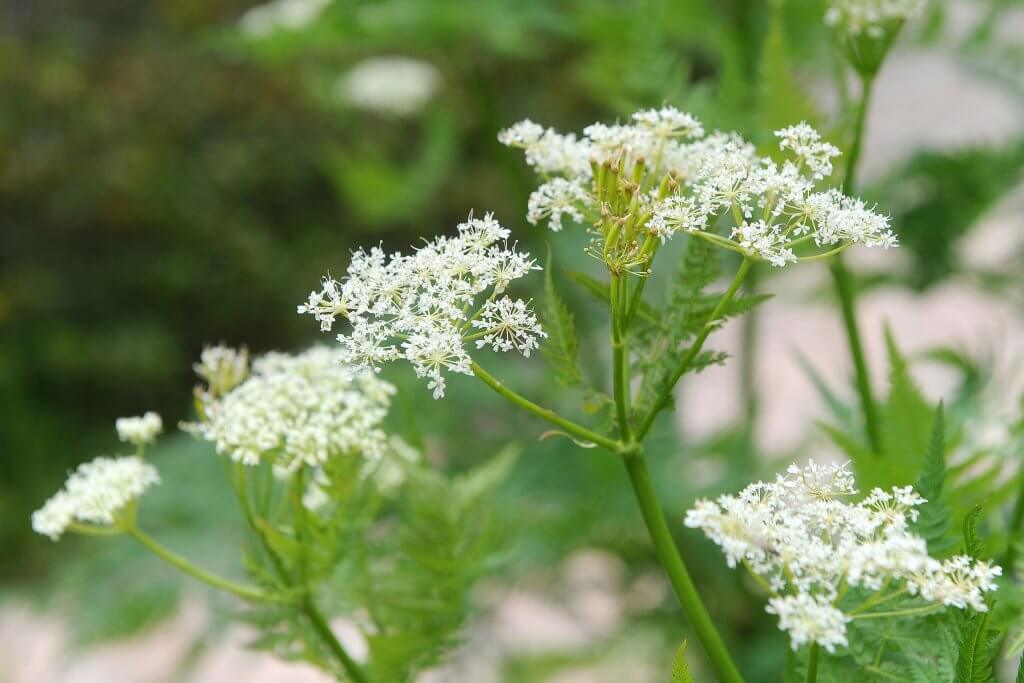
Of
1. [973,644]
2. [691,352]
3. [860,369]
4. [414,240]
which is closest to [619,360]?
[691,352]

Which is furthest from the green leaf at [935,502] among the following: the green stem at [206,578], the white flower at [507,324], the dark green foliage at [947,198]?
the dark green foliage at [947,198]

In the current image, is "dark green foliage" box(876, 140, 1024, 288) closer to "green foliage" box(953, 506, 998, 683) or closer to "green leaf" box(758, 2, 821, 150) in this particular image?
"green leaf" box(758, 2, 821, 150)

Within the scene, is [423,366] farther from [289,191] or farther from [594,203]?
[289,191]

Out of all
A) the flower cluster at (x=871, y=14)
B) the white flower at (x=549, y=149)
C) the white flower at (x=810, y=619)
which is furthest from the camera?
the flower cluster at (x=871, y=14)

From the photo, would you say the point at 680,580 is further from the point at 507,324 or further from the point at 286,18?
the point at 286,18

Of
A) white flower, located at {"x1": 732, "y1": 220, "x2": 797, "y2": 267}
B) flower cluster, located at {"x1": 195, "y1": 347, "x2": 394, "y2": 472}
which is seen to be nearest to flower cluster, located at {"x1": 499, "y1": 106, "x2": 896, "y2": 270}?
white flower, located at {"x1": 732, "y1": 220, "x2": 797, "y2": 267}

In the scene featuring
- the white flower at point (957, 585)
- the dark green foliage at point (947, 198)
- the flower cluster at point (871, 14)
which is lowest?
the white flower at point (957, 585)

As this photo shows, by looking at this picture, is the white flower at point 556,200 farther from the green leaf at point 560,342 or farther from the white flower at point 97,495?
the white flower at point 97,495

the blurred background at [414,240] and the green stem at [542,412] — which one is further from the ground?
the blurred background at [414,240]
